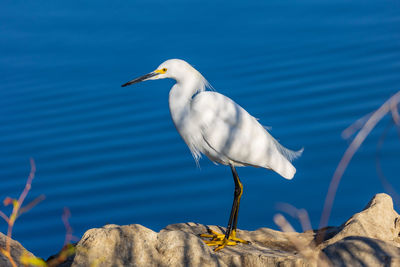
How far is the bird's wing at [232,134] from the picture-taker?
11.5 ft

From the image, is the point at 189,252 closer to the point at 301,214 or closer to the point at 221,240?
the point at 221,240

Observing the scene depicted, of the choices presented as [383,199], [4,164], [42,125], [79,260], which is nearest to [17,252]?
[79,260]

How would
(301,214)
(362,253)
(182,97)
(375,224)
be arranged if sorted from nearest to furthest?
(301,214) → (362,253) → (375,224) → (182,97)

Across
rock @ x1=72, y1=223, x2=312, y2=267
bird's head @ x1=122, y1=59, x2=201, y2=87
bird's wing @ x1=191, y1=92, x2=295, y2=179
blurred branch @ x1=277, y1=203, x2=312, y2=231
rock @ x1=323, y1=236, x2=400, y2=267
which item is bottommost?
blurred branch @ x1=277, y1=203, x2=312, y2=231

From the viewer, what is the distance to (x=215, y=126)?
3570mm

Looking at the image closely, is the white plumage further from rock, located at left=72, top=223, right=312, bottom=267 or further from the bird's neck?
rock, located at left=72, top=223, right=312, bottom=267

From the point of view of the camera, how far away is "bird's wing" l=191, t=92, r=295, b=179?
352 cm

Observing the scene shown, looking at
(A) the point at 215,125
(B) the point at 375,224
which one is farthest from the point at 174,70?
(B) the point at 375,224

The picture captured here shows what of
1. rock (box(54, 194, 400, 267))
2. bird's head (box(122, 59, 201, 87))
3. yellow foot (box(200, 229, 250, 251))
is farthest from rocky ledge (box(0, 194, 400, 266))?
bird's head (box(122, 59, 201, 87))

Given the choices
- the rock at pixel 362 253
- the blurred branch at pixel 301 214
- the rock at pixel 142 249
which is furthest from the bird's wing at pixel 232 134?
the blurred branch at pixel 301 214

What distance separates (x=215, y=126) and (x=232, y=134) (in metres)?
0.12

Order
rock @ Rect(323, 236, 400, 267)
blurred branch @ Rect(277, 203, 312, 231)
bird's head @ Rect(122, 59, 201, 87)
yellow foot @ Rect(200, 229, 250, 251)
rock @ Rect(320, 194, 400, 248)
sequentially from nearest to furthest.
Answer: blurred branch @ Rect(277, 203, 312, 231) < rock @ Rect(323, 236, 400, 267) < rock @ Rect(320, 194, 400, 248) < yellow foot @ Rect(200, 229, 250, 251) < bird's head @ Rect(122, 59, 201, 87)

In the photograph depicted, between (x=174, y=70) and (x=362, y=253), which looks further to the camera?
(x=174, y=70)

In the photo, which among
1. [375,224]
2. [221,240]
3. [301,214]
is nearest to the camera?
[301,214]
